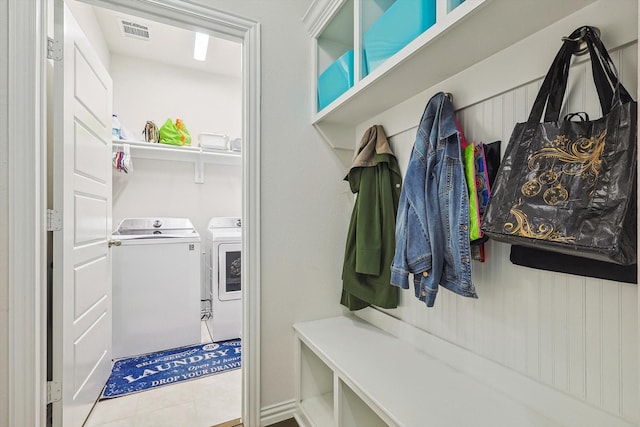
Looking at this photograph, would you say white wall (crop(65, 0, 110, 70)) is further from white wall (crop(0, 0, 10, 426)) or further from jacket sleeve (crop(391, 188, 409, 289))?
jacket sleeve (crop(391, 188, 409, 289))

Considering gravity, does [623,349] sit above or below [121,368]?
above

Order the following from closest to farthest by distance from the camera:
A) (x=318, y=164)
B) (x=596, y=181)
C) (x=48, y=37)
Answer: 1. (x=596, y=181)
2. (x=48, y=37)
3. (x=318, y=164)

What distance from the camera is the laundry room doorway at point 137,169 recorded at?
1331 mm

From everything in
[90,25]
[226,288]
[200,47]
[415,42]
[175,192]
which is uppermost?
[200,47]

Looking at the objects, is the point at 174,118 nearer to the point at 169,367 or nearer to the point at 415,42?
the point at 169,367

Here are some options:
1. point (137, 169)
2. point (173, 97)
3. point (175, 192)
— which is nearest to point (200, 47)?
point (173, 97)

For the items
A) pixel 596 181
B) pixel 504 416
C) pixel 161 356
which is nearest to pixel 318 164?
→ pixel 596 181

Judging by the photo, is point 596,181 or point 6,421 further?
point 6,421

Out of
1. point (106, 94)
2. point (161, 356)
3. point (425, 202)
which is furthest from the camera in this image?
point (161, 356)

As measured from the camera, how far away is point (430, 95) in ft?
4.17

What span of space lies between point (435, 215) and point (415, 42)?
0.61 metres

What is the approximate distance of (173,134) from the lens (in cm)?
289

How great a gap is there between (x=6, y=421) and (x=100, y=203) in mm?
1099

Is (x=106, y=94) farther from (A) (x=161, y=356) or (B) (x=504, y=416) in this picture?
(B) (x=504, y=416)
